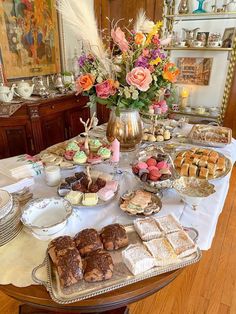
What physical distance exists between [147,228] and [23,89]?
2008mm

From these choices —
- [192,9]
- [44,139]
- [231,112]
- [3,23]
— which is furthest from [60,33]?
[231,112]

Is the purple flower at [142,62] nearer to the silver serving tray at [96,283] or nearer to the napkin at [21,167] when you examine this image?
the napkin at [21,167]

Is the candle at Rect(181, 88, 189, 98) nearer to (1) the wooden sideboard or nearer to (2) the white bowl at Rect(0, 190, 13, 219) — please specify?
(1) the wooden sideboard

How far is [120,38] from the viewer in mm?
1103

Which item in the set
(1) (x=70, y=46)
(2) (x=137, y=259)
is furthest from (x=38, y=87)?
(2) (x=137, y=259)

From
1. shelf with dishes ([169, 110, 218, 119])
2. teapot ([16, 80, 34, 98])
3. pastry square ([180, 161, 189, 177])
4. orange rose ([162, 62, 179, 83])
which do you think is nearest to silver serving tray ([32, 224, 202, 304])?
pastry square ([180, 161, 189, 177])

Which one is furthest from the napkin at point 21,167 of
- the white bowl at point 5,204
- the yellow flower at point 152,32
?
the yellow flower at point 152,32

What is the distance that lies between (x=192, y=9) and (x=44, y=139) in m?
2.42

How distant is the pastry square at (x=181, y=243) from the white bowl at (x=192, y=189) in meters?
0.19

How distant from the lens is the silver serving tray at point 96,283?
0.58m

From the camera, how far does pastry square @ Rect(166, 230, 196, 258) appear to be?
0.68 metres

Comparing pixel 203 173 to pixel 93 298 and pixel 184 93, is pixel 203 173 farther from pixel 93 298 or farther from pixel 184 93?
pixel 184 93

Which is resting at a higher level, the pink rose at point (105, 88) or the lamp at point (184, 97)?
the pink rose at point (105, 88)

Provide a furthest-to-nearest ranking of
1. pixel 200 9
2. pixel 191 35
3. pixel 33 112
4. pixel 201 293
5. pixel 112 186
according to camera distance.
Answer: pixel 191 35 → pixel 200 9 → pixel 33 112 → pixel 201 293 → pixel 112 186
